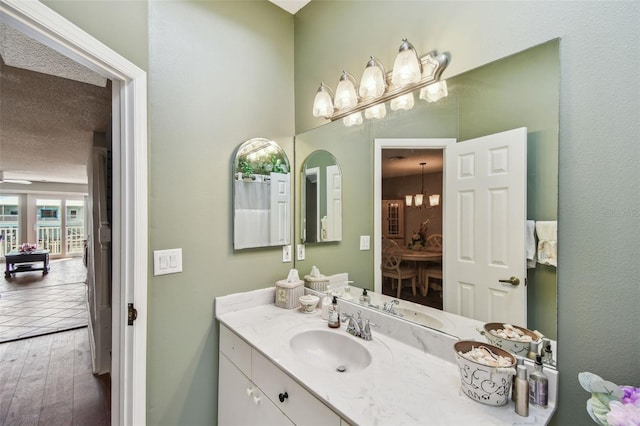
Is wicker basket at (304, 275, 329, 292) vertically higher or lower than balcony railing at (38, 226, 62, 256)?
higher

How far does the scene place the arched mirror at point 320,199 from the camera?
1720 mm

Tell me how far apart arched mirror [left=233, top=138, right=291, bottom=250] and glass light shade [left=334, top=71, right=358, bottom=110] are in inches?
19.8

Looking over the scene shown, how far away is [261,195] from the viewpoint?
1729 mm

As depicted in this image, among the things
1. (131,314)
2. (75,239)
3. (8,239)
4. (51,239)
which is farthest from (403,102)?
(75,239)

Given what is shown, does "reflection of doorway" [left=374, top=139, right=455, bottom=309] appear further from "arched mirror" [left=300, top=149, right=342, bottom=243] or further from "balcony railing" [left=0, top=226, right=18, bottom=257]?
"balcony railing" [left=0, top=226, right=18, bottom=257]

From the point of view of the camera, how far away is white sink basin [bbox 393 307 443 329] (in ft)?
3.85

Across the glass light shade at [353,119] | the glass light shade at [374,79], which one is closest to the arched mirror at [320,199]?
the glass light shade at [353,119]

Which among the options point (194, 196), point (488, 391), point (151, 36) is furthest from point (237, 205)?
point (488, 391)

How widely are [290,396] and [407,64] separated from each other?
4.36 ft

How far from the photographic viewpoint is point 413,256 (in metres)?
1.28

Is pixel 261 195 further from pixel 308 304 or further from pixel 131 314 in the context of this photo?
pixel 131 314

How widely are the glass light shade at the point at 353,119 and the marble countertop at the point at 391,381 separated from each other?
98cm

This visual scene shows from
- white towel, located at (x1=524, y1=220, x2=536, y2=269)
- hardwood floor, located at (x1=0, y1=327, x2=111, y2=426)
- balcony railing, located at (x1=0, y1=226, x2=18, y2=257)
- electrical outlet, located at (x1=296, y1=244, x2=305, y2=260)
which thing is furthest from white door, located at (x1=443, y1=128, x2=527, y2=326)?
balcony railing, located at (x1=0, y1=226, x2=18, y2=257)

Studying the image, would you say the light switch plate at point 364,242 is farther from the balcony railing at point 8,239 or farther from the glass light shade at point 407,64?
the balcony railing at point 8,239
